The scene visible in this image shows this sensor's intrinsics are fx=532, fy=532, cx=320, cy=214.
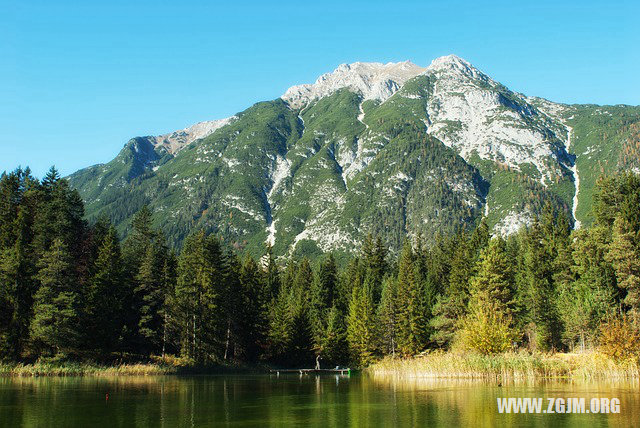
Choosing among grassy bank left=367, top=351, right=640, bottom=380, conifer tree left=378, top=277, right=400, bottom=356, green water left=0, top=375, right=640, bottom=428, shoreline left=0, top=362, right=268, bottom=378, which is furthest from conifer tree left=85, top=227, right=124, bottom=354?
grassy bank left=367, top=351, right=640, bottom=380

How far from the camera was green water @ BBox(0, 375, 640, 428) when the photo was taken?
104 ft

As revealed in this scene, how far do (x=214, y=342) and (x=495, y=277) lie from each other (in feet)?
163

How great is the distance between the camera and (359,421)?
3356cm

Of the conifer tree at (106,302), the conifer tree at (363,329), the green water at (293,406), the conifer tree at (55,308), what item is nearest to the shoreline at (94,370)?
the conifer tree at (55,308)

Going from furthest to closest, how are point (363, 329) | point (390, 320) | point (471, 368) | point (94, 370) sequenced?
point (363, 329) → point (390, 320) → point (94, 370) → point (471, 368)

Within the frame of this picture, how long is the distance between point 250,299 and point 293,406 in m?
72.4

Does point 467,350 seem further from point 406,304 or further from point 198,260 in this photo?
point 198,260

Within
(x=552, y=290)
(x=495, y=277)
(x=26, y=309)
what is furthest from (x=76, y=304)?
(x=552, y=290)

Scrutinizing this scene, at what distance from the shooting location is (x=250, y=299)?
374 feet

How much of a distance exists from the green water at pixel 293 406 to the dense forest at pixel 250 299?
21753 millimetres

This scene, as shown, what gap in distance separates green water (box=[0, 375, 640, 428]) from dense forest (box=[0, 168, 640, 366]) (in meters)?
21.8

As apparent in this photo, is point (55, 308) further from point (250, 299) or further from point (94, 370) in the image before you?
Result: point (250, 299)

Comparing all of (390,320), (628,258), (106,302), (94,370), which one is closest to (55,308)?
(94,370)

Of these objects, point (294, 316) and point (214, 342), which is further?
point (294, 316)
